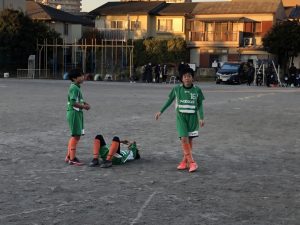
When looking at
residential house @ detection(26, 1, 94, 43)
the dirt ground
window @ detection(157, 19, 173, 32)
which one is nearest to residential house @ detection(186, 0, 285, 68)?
window @ detection(157, 19, 173, 32)

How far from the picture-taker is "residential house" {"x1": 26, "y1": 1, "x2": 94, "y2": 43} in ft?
186

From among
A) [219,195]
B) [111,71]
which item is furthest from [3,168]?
[111,71]

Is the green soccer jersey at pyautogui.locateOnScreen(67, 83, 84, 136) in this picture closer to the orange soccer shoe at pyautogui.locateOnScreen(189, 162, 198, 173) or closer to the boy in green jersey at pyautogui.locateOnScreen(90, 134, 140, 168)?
the boy in green jersey at pyautogui.locateOnScreen(90, 134, 140, 168)

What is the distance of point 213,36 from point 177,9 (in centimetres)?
649

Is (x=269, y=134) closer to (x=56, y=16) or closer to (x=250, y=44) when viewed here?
(x=250, y=44)

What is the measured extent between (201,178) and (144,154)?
75.8 inches

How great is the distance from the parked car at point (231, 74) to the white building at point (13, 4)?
26865mm

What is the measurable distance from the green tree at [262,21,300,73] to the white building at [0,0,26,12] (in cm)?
2687

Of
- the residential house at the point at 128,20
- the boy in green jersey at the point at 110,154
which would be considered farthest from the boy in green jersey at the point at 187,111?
the residential house at the point at 128,20

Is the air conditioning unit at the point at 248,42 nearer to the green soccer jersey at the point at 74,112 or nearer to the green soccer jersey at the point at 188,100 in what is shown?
the green soccer jersey at the point at 188,100

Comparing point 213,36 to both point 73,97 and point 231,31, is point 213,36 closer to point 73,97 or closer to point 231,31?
point 231,31

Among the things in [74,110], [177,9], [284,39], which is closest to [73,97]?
[74,110]

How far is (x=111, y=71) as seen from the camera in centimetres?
4444

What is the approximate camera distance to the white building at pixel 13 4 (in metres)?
56.4
